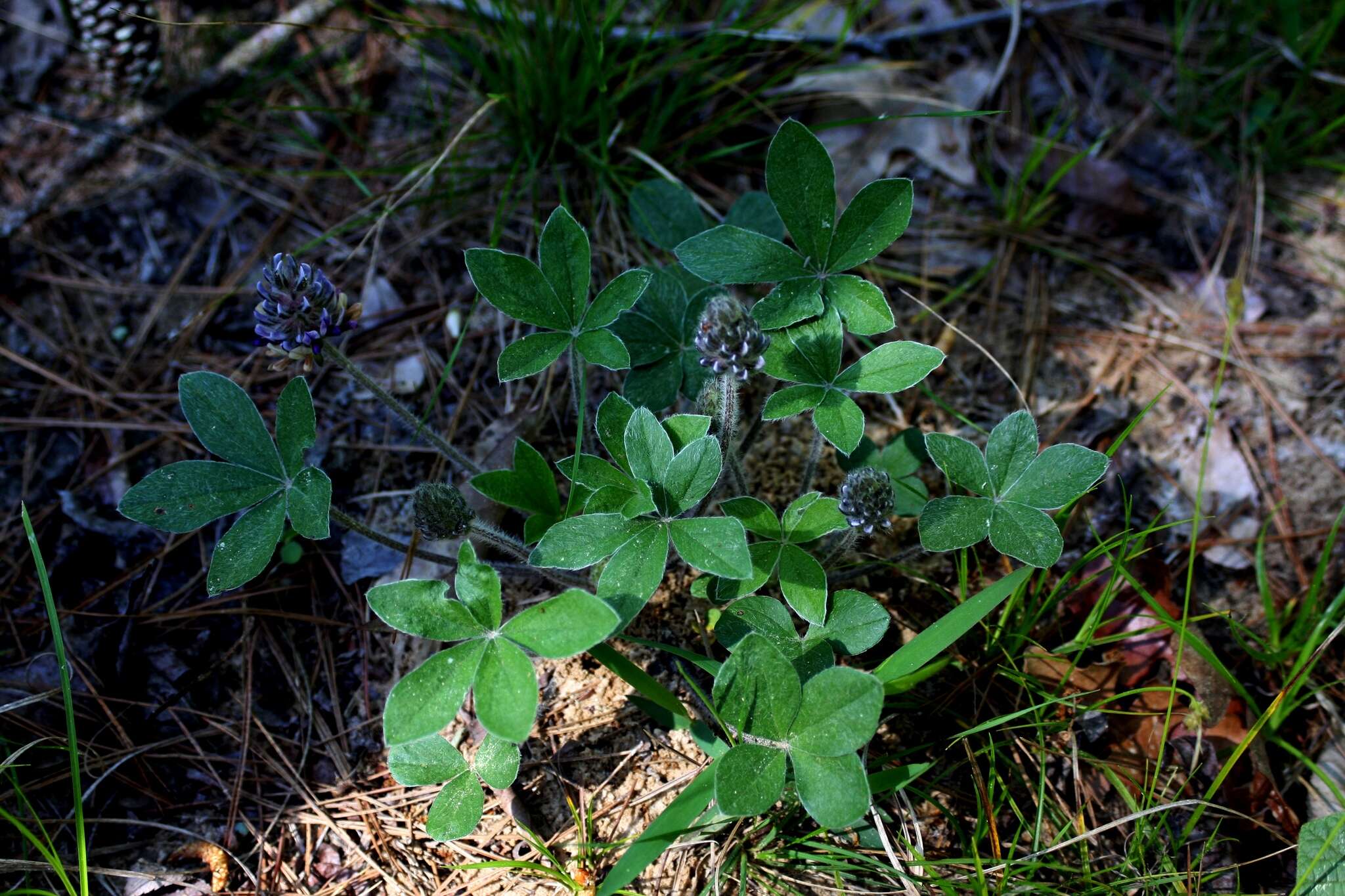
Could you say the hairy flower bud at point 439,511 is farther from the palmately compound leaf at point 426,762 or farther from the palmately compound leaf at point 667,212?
the palmately compound leaf at point 667,212

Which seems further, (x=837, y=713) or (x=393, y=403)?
(x=393, y=403)

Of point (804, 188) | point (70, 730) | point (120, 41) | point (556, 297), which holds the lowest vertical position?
point (70, 730)

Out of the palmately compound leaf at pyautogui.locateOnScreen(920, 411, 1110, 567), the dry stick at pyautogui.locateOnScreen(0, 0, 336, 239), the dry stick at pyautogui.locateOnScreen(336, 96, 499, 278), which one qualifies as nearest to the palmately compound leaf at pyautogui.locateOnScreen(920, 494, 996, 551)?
the palmately compound leaf at pyautogui.locateOnScreen(920, 411, 1110, 567)

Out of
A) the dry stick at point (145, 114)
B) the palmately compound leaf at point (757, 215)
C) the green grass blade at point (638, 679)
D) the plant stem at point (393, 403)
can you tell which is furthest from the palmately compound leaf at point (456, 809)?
the dry stick at point (145, 114)

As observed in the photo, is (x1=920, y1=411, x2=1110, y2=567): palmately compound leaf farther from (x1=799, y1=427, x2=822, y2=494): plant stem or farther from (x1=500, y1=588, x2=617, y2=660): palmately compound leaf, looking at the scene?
(x1=500, y1=588, x2=617, y2=660): palmately compound leaf

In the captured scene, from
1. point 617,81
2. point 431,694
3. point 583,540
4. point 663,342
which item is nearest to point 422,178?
point 617,81

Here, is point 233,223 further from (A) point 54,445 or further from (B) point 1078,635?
(B) point 1078,635

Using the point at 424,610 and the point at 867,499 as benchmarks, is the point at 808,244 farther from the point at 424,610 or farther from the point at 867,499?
the point at 424,610
